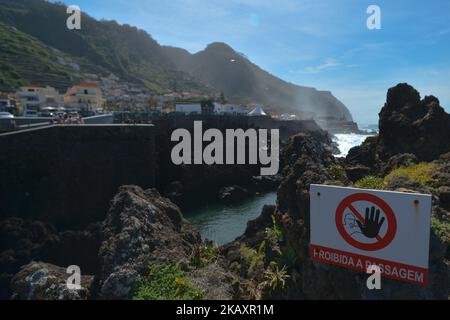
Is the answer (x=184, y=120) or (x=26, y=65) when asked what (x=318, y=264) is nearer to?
(x=184, y=120)

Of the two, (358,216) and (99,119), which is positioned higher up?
(99,119)

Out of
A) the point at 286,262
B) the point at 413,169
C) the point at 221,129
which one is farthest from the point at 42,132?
the point at 221,129

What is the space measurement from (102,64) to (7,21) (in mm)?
39889

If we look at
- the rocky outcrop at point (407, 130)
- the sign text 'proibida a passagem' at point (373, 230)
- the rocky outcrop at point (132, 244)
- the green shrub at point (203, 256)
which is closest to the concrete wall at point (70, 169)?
the rocky outcrop at point (132, 244)

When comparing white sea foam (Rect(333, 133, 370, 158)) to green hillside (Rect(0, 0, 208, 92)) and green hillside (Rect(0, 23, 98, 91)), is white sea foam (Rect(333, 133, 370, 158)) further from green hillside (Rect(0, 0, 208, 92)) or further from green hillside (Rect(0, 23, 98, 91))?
green hillside (Rect(0, 0, 208, 92))

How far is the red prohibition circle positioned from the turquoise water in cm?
1614

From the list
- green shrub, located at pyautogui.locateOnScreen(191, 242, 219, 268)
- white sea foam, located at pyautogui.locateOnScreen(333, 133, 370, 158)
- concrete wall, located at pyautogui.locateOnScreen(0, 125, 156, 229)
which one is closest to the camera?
green shrub, located at pyautogui.locateOnScreen(191, 242, 219, 268)

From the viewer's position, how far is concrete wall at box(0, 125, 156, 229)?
22.6m

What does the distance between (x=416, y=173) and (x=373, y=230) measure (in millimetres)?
8776

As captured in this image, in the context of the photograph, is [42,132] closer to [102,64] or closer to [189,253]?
[189,253]

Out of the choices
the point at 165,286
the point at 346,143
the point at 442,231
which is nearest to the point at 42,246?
the point at 165,286

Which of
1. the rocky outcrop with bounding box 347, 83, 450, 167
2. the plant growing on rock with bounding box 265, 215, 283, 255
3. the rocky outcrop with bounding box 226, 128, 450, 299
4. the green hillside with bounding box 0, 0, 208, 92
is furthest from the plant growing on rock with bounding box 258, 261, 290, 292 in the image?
the green hillside with bounding box 0, 0, 208, 92

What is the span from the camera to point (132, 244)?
527 inches

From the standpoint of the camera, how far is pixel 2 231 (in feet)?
61.8
